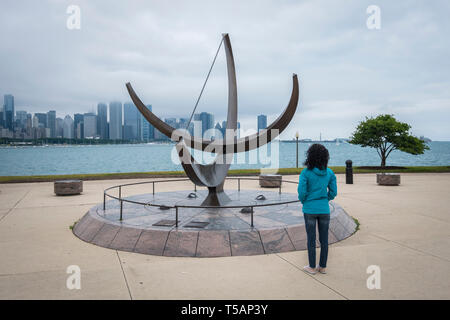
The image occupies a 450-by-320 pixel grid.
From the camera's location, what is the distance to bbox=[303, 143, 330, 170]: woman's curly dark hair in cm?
361

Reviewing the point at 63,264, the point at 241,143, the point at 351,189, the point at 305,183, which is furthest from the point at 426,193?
the point at 63,264

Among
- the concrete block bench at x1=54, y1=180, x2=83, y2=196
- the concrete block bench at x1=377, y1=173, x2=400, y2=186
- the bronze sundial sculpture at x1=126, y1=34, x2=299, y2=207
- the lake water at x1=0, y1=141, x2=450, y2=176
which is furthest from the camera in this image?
the lake water at x1=0, y1=141, x2=450, y2=176

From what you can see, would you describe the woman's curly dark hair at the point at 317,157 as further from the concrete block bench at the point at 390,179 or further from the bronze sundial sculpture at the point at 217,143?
the concrete block bench at the point at 390,179

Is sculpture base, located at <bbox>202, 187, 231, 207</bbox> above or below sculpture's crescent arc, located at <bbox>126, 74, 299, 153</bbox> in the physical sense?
below

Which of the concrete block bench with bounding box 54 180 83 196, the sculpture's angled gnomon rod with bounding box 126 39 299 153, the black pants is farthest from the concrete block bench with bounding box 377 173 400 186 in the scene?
the concrete block bench with bounding box 54 180 83 196

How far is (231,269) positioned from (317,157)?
1630mm

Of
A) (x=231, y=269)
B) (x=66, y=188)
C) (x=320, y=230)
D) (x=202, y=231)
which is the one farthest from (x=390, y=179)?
(x=66, y=188)

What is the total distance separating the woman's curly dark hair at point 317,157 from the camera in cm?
361

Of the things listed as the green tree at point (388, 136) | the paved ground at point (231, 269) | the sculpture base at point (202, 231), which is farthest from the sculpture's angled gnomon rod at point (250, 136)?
the green tree at point (388, 136)

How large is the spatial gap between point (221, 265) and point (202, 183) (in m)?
2.37

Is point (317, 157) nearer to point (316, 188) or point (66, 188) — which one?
point (316, 188)

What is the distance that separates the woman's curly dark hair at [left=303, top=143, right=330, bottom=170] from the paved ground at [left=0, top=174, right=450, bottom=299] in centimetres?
121

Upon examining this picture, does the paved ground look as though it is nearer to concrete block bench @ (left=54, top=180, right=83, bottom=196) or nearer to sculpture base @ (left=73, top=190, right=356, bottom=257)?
sculpture base @ (left=73, top=190, right=356, bottom=257)
